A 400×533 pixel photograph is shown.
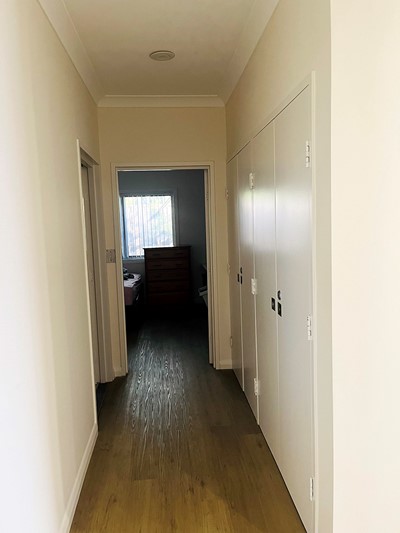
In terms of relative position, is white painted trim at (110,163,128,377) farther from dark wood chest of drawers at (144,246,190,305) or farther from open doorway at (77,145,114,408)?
dark wood chest of drawers at (144,246,190,305)

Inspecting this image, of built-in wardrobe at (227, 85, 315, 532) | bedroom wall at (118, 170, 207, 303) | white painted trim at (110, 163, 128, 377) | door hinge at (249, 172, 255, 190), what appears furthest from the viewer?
bedroom wall at (118, 170, 207, 303)

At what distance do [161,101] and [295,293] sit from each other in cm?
252

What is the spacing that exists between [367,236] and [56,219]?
140 cm

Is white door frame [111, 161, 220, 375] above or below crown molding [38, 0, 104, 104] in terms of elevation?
below

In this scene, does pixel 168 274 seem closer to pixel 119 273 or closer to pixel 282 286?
pixel 119 273

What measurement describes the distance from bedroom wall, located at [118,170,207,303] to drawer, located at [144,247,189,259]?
406 mm

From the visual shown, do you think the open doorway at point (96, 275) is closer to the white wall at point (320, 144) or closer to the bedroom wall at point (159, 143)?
the bedroom wall at point (159, 143)

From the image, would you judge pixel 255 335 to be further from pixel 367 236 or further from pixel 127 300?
pixel 127 300

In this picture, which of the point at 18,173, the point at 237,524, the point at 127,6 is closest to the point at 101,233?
the point at 127,6

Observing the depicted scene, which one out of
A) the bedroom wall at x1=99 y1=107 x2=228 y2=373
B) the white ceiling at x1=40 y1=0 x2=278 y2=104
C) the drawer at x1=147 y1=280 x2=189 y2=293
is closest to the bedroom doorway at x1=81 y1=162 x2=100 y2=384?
the bedroom wall at x1=99 y1=107 x2=228 y2=373

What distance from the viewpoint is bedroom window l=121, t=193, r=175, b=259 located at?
23.0 feet

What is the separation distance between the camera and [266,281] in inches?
92.8

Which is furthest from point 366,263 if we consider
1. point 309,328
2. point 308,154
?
point 308,154

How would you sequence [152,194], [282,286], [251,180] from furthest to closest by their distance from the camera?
[152,194] → [251,180] → [282,286]
